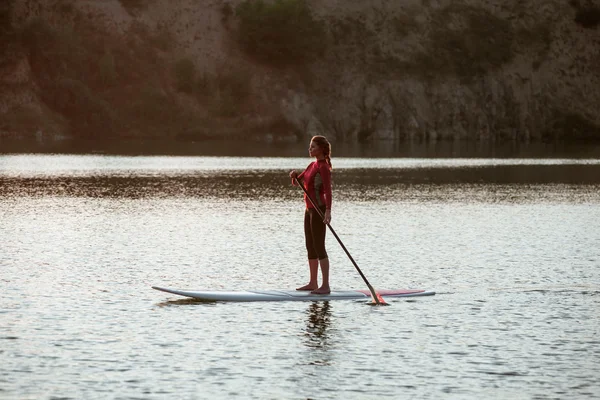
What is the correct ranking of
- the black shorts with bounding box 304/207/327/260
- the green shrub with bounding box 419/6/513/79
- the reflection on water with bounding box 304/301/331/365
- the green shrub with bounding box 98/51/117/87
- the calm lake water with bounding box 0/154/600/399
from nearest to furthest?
the calm lake water with bounding box 0/154/600/399, the reflection on water with bounding box 304/301/331/365, the black shorts with bounding box 304/207/327/260, the green shrub with bounding box 98/51/117/87, the green shrub with bounding box 419/6/513/79

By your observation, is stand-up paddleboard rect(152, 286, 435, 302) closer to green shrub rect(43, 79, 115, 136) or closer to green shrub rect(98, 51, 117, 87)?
green shrub rect(43, 79, 115, 136)

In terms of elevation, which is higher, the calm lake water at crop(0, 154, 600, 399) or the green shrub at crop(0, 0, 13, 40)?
the green shrub at crop(0, 0, 13, 40)

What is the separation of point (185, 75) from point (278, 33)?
18.9 m

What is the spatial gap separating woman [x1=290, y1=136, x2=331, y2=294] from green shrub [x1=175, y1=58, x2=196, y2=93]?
12179 centimetres

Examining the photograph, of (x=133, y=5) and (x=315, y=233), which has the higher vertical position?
(x=133, y=5)

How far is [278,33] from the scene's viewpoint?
504 ft

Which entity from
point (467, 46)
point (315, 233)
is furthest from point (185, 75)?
point (315, 233)

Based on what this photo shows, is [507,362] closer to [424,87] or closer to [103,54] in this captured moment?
[103,54]

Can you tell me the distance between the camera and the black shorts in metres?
19.0

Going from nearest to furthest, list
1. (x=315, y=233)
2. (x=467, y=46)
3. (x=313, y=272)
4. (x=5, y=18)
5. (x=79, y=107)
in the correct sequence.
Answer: (x=315, y=233) < (x=313, y=272) < (x=79, y=107) < (x=5, y=18) < (x=467, y=46)

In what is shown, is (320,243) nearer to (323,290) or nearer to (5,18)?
(323,290)

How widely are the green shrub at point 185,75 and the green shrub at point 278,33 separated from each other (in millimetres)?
12391

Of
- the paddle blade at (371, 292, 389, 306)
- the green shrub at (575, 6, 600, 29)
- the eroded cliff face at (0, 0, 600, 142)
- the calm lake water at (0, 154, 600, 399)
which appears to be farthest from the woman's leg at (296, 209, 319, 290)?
the green shrub at (575, 6, 600, 29)

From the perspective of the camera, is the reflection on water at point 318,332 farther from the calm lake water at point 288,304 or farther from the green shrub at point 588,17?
the green shrub at point 588,17
